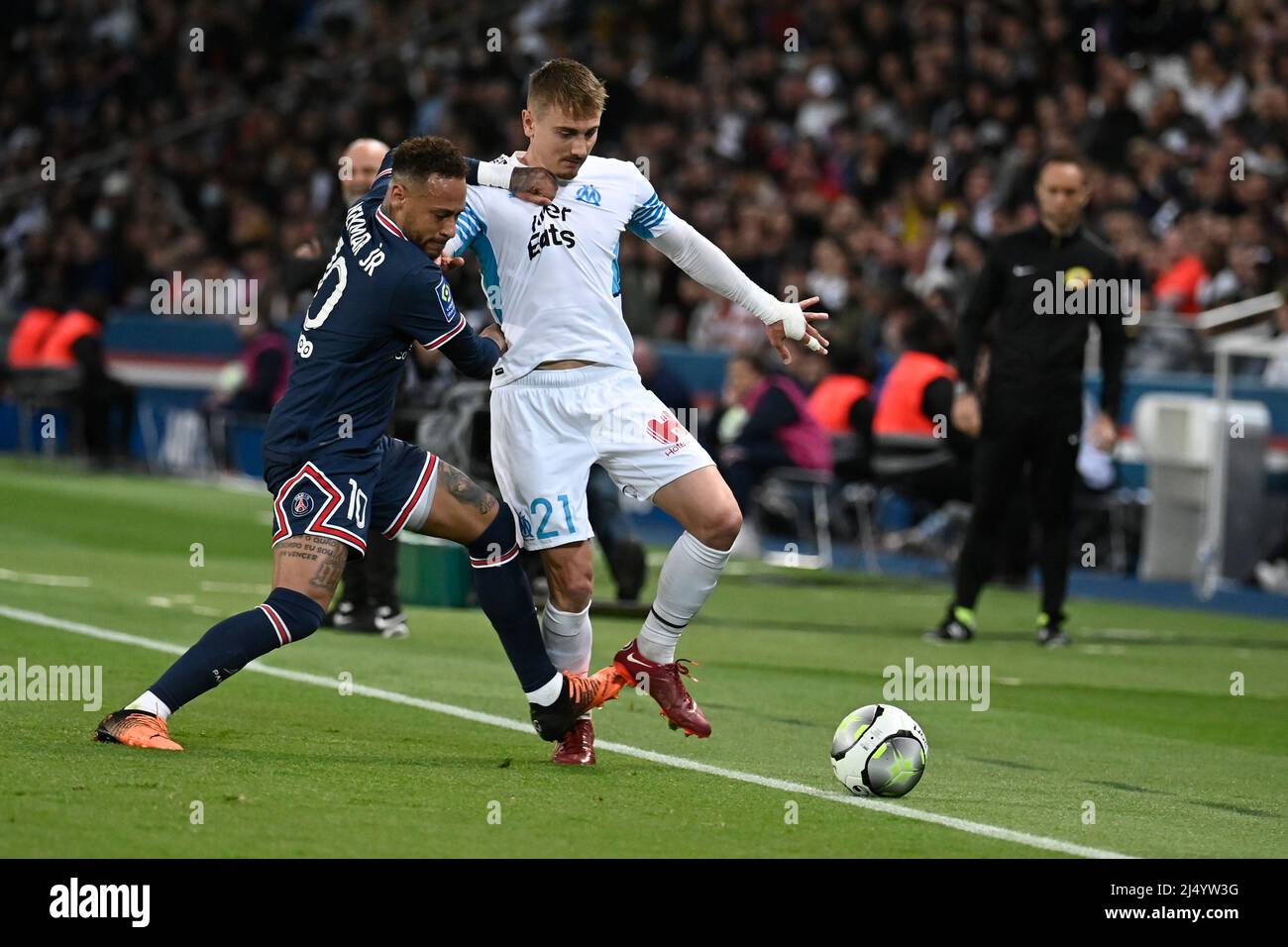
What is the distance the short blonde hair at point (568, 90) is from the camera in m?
7.33

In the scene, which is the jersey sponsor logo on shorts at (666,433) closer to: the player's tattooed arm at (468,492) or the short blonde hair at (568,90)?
the player's tattooed arm at (468,492)

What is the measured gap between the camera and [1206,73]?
20.0 metres

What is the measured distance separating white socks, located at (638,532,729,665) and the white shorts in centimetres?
33

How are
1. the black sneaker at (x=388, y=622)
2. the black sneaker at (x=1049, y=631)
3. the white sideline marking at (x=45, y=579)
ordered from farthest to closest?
the white sideline marking at (x=45, y=579)
the black sneaker at (x=1049, y=631)
the black sneaker at (x=388, y=622)

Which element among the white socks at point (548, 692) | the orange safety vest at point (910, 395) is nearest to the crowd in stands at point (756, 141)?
the orange safety vest at point (910, 395)

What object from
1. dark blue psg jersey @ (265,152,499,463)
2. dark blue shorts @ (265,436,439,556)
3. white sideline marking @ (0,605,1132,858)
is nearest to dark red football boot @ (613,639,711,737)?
white sideline marking @ (0,605,1132,858)

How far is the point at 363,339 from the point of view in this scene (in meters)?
7.12

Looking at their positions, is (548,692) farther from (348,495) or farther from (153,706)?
(153,706)

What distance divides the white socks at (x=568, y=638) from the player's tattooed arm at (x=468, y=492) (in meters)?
0.55

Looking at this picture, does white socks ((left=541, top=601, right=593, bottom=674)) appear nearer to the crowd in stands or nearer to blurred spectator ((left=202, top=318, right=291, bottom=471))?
the crowd in stands

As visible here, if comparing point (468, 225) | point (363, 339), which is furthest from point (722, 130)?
point (363, 339)
